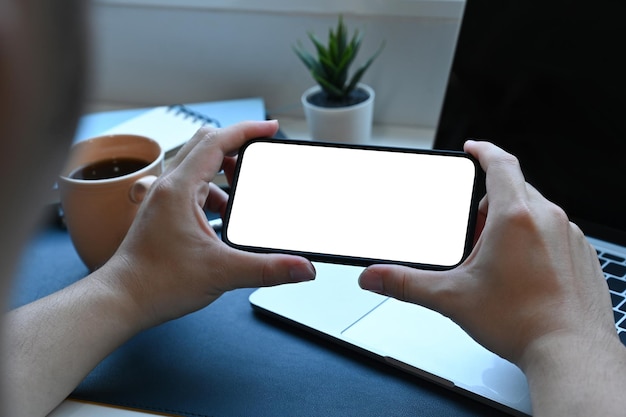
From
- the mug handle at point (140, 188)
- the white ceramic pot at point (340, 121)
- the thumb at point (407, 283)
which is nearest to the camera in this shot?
the thumb at point (407, 283)

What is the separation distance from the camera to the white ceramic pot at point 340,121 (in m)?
0.83

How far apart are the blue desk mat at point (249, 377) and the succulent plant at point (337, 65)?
0.37 m

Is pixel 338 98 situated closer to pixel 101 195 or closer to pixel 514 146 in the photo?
pixel 514 146

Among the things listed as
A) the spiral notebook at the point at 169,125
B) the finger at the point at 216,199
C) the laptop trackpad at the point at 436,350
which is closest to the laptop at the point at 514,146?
the laptop trackpad at the point at 436,350

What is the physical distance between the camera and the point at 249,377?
1.75ft

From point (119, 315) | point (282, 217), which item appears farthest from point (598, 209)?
point (119, 315)

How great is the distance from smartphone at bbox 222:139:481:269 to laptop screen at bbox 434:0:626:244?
198 millimetres

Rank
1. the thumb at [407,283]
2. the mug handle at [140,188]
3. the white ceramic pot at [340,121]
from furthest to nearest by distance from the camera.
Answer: the white ceramic pot at [340,121] → the mug handle at [140,188] → the thumb at [407,283]

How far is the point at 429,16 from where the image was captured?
35.0 inches

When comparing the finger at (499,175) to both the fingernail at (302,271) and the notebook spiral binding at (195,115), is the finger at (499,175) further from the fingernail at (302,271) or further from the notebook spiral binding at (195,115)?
the notebook spiral binding at (195,115)

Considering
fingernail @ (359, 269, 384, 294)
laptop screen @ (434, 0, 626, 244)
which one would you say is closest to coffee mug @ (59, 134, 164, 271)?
fingernail @ (359, 269, 384, 294)

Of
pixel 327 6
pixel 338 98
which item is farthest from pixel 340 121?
pixel 327 6

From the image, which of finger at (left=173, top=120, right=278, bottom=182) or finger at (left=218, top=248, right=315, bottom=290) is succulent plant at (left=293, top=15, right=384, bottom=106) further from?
finger at (left=218, top=248, right=315, bottom=290)

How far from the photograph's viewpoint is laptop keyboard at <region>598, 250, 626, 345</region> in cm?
56
